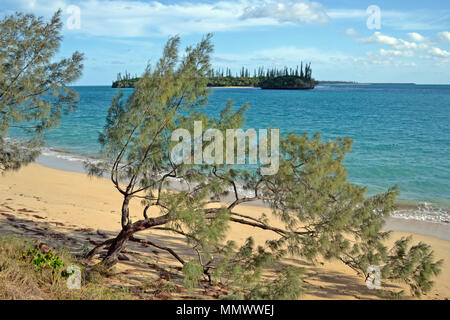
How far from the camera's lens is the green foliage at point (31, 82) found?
7.23m

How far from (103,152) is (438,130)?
36.8m

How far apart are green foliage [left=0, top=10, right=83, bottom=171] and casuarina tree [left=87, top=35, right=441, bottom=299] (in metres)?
1.89

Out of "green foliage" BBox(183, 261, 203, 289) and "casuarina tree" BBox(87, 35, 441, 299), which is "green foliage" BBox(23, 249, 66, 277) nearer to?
"casuarina tree" BBox(87, 35, 441, 299)

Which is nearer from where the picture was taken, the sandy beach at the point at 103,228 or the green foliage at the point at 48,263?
the green foliage at the point at 48,263

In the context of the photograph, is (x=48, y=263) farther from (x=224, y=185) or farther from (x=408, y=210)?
(x=408, y=210)

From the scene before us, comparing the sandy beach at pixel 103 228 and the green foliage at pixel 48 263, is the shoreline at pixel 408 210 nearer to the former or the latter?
the sandy beach at pixel 103 228

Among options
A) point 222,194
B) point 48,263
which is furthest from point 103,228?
point 222,194

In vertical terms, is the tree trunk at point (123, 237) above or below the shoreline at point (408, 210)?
above

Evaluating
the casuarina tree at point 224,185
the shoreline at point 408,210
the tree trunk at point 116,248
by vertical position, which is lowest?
the shoreline at point 408,210

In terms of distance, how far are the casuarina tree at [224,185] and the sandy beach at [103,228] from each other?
803 mm

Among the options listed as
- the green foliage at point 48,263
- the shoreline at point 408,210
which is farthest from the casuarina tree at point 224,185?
the shoreline at point 408,210

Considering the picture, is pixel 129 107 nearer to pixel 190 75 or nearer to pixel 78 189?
pixel 190 75

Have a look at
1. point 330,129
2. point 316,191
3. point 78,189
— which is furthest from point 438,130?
point 316,191
